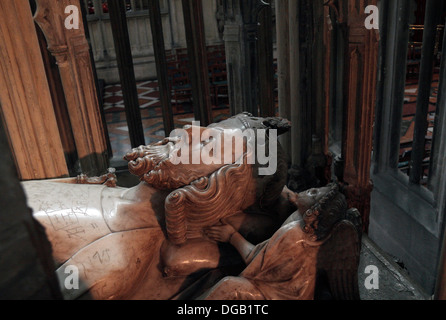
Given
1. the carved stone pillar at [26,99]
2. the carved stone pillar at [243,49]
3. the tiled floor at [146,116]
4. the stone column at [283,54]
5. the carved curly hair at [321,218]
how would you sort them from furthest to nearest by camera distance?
the tiled floor at [146,116] → the carved stone pillar at [243,49] → the stone column at [283,54] → the carved stone pillar at [26,99] → the carved curly hair at [321,218]

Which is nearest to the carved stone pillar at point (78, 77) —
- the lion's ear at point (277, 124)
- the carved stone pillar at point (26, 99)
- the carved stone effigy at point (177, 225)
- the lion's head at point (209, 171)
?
the carved stone pillar at point (26, 99)

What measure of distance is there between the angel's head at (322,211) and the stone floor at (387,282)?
0.49 metres

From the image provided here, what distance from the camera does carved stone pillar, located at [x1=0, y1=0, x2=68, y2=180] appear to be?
230 centimetres

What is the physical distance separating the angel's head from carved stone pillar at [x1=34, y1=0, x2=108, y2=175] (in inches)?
79.2

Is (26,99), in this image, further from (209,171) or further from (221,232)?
(221,232)

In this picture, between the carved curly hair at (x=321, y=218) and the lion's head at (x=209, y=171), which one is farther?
the lion's head at (x=209, y=171)

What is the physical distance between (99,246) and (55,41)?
1.78 m

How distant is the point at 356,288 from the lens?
1658 millimetres

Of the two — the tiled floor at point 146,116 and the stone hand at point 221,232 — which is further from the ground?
the stone hand at point 221,232

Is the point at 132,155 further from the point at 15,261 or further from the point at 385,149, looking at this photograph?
the point at 385,149

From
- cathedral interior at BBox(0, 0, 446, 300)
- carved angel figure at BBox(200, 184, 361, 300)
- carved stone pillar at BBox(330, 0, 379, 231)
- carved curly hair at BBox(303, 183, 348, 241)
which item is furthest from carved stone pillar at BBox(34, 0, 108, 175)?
carved curly hair at BBox(303, 183, 348, 241)

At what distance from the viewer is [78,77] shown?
10.0 ft

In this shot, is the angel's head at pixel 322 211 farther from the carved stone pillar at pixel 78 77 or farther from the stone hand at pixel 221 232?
the carved stone pillar at pixel 78 77

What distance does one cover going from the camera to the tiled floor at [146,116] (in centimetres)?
668
